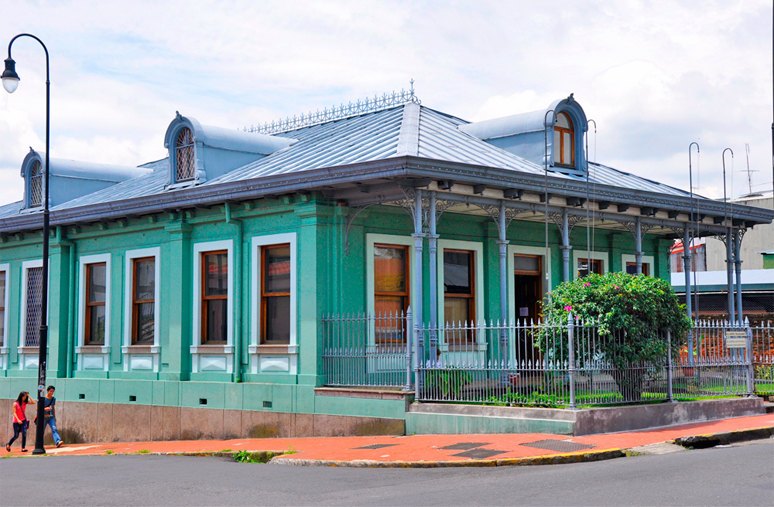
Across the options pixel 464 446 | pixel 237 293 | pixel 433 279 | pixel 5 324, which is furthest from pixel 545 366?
pixel 5 324

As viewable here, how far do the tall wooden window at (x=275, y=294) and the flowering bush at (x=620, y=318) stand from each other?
5.30m

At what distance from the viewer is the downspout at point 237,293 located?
59.7ft

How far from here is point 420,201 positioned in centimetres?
1543

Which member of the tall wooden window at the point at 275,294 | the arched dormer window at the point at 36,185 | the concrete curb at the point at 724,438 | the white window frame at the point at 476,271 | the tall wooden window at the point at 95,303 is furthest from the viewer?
the arched dormer window at the point at 36,185

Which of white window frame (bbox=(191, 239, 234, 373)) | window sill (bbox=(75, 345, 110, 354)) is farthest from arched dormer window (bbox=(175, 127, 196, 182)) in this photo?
window sill (bbox=(75, 345, 110, 354))

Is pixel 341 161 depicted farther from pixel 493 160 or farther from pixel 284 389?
pixel 284 389

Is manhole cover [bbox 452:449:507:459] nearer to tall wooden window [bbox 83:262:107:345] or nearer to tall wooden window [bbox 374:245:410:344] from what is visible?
tall wooden window [bbox 374:245:410:344]

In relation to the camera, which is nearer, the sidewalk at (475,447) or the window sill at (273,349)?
the sidewalk at (475,447)

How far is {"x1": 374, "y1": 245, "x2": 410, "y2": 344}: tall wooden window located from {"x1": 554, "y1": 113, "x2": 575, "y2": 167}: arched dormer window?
4321mm

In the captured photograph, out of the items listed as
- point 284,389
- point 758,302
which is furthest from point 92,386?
point 758,302

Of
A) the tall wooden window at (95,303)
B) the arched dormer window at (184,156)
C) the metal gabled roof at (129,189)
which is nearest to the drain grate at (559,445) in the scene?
the arched dormer window at (184,156)

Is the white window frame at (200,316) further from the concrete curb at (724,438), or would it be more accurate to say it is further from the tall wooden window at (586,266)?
the concrete curb at (724,438)

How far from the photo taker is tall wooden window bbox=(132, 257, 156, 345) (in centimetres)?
2059

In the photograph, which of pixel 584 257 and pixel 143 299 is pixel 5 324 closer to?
pixel 143 299
